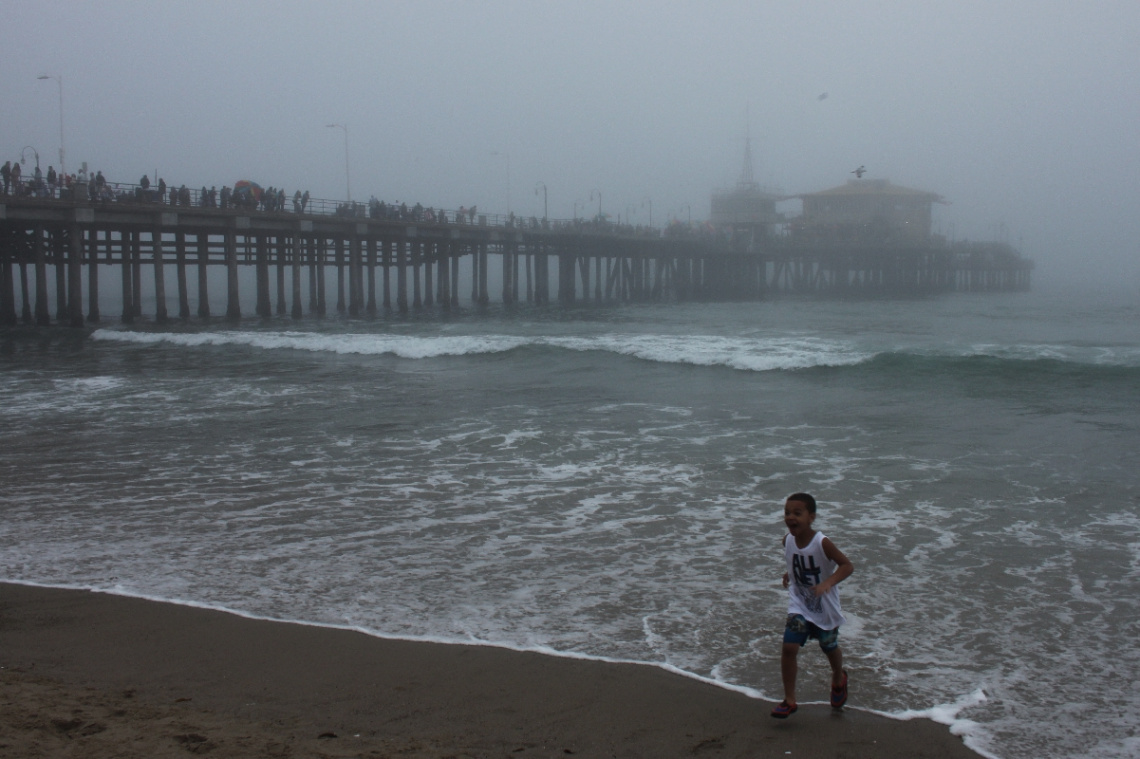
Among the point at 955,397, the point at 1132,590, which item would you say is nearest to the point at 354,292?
the point at 955,397

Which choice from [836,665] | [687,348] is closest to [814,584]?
[836,665]

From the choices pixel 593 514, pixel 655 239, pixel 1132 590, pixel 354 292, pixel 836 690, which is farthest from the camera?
pixel 655 239

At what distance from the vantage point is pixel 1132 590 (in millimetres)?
5723

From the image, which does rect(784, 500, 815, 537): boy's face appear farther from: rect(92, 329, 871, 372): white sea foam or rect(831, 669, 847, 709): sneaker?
rect(92, 329, 871, 372): white sea foam

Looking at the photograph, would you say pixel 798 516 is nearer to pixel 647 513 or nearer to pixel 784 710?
pixel 784 710

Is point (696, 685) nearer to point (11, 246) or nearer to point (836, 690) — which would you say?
point (836, 690)

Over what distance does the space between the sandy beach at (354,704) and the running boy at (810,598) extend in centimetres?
14

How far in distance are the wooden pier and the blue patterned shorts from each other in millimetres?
28035

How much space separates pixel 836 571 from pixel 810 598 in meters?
0.17

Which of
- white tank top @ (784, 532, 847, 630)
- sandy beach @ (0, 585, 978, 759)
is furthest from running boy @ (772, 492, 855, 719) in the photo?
sandy beach @ (0, 585, 978, 759)

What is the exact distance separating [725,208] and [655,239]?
152 ft

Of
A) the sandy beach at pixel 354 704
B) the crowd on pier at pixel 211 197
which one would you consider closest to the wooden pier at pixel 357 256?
the crowd on pier at pixel 211 197

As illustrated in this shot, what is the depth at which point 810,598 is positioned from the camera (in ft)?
13.2

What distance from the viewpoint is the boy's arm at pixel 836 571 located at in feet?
12.9
